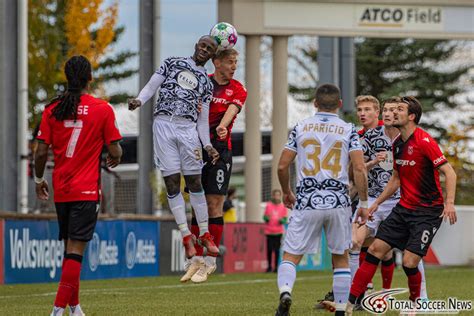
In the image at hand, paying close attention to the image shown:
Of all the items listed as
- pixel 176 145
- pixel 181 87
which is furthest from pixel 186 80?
pixel 176 145

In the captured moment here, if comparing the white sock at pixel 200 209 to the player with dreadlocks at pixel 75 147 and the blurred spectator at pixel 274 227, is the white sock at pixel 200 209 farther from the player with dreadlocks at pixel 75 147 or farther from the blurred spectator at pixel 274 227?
the blurred spectator at pixel 274 227

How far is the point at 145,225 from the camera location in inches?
1030

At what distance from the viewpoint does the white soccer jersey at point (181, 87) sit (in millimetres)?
13844

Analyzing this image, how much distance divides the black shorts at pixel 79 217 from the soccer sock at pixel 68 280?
0.21m

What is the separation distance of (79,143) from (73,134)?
91mm

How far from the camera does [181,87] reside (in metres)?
13.8

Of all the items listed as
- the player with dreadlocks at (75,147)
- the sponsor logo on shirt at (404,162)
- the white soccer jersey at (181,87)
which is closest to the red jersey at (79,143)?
the player with dreadlocks at (75,147)

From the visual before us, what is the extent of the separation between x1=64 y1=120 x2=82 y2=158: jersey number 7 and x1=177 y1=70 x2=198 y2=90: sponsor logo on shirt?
9.32 ft

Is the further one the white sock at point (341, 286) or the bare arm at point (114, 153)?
the white sock at point (341, 286)

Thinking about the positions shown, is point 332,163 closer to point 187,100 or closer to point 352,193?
point 187,100

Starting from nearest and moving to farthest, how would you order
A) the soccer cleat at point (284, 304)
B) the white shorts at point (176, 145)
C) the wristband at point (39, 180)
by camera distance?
1. the soccer cleat at point (284, 304)
2. the wristband at point (39, 180)
3. the white shorts at point (176, 145)

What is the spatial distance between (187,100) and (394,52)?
49314mm

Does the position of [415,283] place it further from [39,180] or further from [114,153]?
[39,180]

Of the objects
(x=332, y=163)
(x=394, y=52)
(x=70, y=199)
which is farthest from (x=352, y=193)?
(x=394, y=52)
